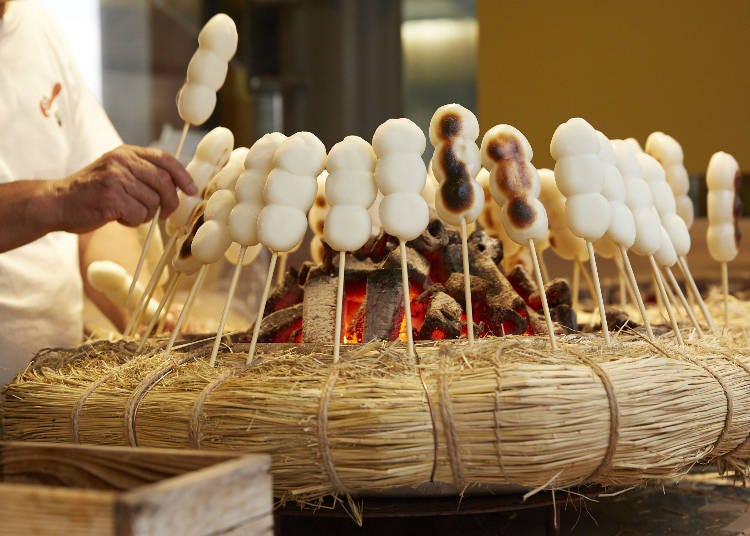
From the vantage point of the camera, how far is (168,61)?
4340 mm

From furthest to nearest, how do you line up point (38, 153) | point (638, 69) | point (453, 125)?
point (638, 69)
point (38, 153)
point (453, 125)

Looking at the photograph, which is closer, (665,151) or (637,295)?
(637,295)

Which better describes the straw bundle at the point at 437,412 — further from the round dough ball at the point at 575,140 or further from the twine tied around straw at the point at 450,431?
the round dough ball at the point at 575,140

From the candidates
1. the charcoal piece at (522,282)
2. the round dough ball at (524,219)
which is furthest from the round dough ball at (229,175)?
the charcoal piece at (522,282)

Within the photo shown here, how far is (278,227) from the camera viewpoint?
126 cm

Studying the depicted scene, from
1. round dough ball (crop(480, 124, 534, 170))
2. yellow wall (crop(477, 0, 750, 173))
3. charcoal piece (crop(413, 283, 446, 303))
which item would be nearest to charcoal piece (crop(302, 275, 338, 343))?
charcoal piece (crop(413, 283, 446, 303))

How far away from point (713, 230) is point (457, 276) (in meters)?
0.51

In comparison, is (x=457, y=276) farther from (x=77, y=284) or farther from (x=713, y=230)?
(x=77, y=284)

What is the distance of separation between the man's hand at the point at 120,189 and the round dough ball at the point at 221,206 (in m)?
0.09

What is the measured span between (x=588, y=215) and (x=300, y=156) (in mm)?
414

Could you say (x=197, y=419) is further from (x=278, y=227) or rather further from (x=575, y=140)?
(x=575, y=140)

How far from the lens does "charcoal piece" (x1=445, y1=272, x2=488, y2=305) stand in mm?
1563

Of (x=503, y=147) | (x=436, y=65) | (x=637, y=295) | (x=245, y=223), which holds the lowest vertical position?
(x=637, y=295)

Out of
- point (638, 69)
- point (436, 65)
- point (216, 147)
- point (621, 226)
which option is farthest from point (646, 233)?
point (436, 65)
